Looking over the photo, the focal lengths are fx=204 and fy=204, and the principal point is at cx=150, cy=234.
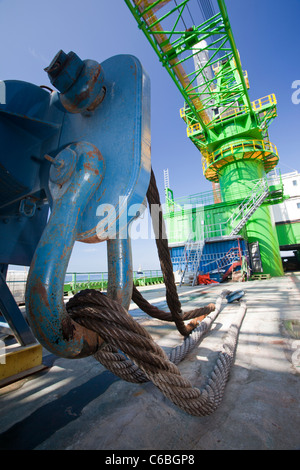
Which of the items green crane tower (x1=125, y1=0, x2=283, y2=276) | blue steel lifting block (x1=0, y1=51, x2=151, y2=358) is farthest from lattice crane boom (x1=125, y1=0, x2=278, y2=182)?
blue steel lifting block (x1=0, y1=51, x2=151, y2=358)

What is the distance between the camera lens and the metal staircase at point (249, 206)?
1068 centimetres

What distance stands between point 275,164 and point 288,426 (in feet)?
51.3

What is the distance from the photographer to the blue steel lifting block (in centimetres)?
52

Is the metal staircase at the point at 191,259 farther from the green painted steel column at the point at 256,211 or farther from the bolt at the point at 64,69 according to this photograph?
the bolt at the point at 64,69

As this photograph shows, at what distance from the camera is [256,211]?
11953mm

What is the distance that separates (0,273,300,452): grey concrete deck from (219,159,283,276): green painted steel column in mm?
11230

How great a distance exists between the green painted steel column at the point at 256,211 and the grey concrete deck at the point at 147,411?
11230 millimetres

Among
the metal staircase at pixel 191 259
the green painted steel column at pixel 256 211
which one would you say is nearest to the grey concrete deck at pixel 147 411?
the metal staircase at pixel 191 259

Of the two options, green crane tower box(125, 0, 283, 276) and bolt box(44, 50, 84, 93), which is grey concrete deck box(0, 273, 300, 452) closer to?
bolt box(44, 50, 84, 93)

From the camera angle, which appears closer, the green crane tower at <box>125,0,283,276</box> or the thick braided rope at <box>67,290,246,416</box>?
the thick braided rope at <box>67,290,246,416</box>

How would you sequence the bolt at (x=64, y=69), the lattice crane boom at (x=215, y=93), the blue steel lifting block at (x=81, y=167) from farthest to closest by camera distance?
the lattice crane boom at (x=215, y=93) → the bolt at (x=64, y=69) → the blue steel lifting block at (x=81, y=167)

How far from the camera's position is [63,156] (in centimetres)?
66

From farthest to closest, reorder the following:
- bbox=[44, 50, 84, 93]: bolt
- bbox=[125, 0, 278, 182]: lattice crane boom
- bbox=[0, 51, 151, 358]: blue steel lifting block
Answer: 1. bbox=[125, 0, 278, 182]: lattice crane boom
2. bbox=[44, 50, 84, 93]: bolt
3. bbox=[0, 51, 151, 358]: blue steel lifting block

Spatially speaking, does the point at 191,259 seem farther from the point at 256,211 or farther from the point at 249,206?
the point at 256,211
